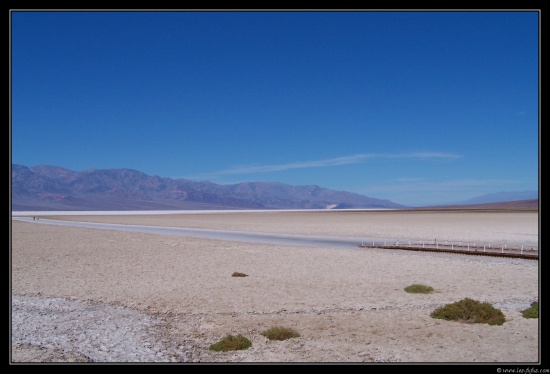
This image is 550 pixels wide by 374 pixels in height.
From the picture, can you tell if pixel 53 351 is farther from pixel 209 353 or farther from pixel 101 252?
pixel 101 252

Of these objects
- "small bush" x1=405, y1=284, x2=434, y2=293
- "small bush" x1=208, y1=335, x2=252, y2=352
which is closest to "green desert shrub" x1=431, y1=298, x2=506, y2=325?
"small bush" x1=405, y1=284, x2=434, y2=293

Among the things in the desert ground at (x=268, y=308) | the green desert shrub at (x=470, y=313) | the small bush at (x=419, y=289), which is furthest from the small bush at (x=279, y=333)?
the small bush at (x=419, y=289)

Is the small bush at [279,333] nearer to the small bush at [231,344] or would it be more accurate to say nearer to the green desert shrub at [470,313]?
the small bush at [231,344]

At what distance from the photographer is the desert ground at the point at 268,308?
33.8 ft

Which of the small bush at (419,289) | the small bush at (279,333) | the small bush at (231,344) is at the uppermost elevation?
the small bush at (419,289)

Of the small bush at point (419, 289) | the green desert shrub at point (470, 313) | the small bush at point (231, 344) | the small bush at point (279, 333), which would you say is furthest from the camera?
the small bush at point (419, 289)

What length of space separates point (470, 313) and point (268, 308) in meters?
6.09

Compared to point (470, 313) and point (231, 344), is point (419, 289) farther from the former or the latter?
point (231, 344)

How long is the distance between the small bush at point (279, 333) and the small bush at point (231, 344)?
2.29ft

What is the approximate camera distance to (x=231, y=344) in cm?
1051

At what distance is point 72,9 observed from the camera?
7.66m
